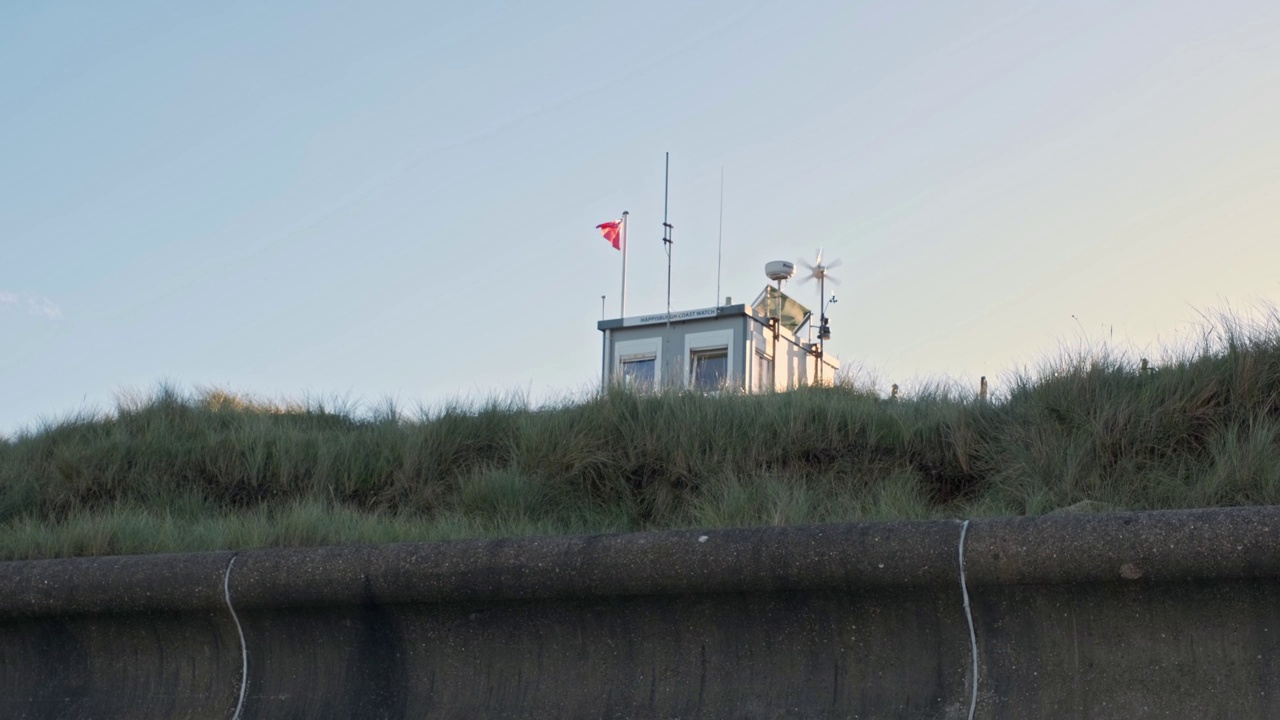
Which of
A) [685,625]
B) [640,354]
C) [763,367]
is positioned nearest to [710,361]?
[763,367]

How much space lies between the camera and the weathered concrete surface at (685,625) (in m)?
3.59

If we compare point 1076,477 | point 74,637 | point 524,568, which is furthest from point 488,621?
point 1076,477

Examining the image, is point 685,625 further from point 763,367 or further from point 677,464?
point 763,367

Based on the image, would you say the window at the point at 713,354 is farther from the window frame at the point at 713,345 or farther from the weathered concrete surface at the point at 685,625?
the weathered concrete surface at the point at 685,625

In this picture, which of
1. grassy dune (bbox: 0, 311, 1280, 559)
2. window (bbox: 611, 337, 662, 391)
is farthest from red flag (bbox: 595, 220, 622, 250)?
grassy dune (bbox: 0, 311, 1280, 559)

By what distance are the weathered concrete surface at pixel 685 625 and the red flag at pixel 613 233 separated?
62.0ft

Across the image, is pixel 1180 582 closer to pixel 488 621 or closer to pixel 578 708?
pixel 578 708

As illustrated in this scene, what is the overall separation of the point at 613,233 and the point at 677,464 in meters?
17.4

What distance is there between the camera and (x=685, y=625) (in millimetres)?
4191

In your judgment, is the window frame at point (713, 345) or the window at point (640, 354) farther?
the window at point (640, 354)

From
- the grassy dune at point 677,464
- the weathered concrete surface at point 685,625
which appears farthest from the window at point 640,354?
A: the weathered concrete surface at point 685,625

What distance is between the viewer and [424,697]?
4473 millimetres

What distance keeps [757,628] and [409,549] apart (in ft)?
4.16

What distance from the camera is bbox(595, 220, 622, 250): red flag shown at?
77.6ft
